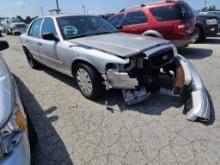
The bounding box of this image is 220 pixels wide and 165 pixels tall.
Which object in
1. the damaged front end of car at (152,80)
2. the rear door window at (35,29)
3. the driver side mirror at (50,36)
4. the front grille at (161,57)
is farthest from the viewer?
the rear door window at (35,29)

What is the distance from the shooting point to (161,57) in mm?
3979

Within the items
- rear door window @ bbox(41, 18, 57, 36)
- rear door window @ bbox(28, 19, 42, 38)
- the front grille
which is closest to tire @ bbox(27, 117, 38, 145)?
the front grille

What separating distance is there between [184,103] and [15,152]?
2.89 meters

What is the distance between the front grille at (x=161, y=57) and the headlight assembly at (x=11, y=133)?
2.35 m

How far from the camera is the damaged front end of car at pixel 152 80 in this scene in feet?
11.2

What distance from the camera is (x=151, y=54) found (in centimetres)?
363

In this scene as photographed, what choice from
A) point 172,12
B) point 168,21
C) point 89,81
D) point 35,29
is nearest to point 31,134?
point 89,81

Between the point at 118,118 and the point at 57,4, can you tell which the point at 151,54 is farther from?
the point at 57,4

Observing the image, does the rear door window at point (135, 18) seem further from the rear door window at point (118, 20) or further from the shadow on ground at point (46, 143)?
the shadow on ground at point (46, 143)

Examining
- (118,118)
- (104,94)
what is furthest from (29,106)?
(118,118)

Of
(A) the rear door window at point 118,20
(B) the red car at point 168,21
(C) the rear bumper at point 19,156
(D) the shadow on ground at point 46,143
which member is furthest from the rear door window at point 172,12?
(C) the rear bumper at point 19,156

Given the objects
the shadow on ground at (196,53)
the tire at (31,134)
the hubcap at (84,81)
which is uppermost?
the hubcap at (84,81)

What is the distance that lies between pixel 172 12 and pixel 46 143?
563 centimetres

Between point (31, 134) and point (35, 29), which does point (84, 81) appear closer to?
point (31, 134)
